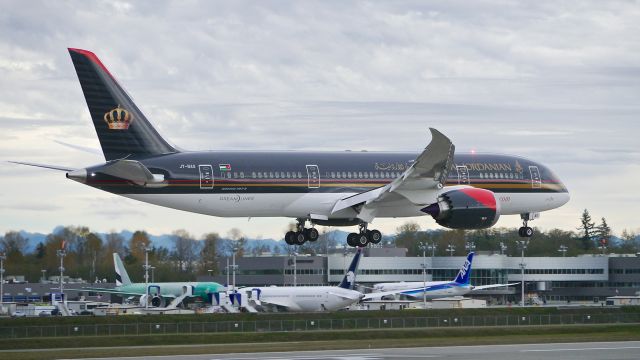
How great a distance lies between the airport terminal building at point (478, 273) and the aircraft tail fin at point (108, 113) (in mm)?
73565

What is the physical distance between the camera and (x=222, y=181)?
59.8 metres

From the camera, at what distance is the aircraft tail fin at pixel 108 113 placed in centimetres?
Result: 5903

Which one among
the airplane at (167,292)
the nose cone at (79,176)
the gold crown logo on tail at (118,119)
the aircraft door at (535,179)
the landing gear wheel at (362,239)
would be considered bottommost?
the airplane at (167,292)

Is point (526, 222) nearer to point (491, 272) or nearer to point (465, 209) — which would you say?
point (465, 209)

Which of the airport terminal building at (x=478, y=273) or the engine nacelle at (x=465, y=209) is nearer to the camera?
the engine nacelle at (x=465, y=209)

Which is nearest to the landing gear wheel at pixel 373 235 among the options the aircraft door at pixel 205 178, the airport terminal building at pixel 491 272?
the aircraft door at pixel 205 178

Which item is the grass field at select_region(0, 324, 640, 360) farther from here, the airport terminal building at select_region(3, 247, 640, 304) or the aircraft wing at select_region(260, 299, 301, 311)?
the airport terminal building at select_region(3, 247, 640, 304)

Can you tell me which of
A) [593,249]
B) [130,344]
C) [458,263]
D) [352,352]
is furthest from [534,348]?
[593,249]

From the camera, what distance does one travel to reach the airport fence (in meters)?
69.7

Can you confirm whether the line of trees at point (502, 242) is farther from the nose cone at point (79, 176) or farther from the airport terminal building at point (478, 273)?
the nose cone at point (79, 176)

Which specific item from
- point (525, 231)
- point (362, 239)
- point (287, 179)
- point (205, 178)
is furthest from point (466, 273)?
point (205, 178)

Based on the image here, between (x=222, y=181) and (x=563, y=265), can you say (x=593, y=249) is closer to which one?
(x=563, y=265)

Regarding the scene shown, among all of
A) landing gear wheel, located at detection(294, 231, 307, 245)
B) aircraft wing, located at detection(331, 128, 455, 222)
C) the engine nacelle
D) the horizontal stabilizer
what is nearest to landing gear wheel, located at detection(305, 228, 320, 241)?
landing gear wheel, located at detection(294, 231, 307, 245)

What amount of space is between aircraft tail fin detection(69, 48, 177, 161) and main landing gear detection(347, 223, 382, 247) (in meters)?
12.4
